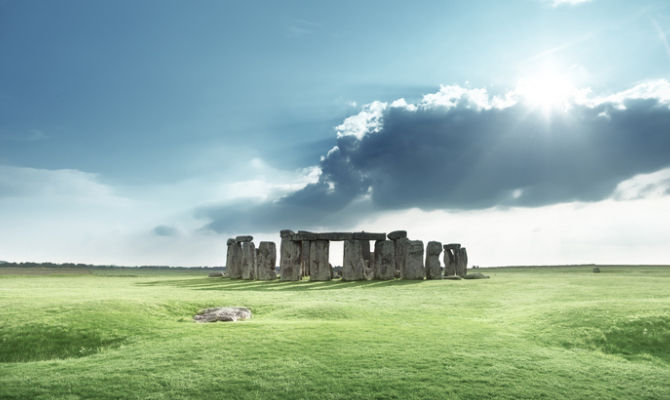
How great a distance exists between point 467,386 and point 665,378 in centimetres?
451

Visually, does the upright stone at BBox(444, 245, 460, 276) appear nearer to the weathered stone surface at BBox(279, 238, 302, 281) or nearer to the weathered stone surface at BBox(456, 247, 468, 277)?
the weathered stone surface at BBox(456, 247, 468, 277)

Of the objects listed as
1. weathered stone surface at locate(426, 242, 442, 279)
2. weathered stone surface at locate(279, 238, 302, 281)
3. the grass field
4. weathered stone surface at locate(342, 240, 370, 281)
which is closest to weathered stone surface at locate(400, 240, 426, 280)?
weathered stone surface at locate(426, 242, 442, 279)

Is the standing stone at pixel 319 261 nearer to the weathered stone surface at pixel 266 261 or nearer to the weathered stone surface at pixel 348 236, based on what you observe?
the weathered stone surface at pixel 348 236

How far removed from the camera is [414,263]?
31.3m

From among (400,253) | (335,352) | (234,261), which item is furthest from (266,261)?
(335,352)

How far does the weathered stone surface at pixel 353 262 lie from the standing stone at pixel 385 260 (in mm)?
974

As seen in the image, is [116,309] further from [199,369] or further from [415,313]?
[415,313]

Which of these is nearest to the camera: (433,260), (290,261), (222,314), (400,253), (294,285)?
(222,314)

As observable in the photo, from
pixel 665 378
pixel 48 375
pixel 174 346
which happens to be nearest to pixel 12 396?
pixel 48 375

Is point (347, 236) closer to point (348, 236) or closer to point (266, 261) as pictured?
point (348, 236)

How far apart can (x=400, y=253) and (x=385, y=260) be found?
1.24 m

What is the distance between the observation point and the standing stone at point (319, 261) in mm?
32031

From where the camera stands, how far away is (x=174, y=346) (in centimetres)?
1110

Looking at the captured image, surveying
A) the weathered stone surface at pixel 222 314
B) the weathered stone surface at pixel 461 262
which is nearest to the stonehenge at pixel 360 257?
the weathered stone surface at pixel 461 262
